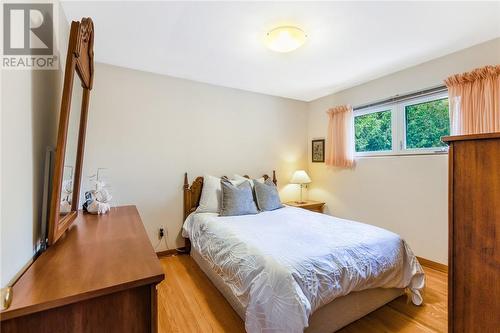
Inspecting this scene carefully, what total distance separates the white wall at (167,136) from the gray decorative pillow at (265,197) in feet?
1.93

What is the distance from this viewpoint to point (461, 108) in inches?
89.7

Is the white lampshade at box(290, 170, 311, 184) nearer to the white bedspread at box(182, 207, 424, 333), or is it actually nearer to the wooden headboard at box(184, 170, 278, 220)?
the white bedspread at box(182, 207, 424, 333)

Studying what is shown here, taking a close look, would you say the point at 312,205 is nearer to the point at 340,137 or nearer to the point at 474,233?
the point at 340,137

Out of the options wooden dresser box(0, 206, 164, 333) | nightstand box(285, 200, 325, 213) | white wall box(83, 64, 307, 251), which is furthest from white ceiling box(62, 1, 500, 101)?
nightstand box(285, 200, 325, 213)

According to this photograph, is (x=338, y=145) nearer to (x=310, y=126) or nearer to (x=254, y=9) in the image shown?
(x=310, y=126)

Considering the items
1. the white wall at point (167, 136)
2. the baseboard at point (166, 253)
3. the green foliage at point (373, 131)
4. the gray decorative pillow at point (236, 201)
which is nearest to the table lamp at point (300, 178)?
the white wall at point (167, 136)

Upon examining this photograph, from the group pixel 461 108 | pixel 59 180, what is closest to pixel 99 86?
pixel 59 180

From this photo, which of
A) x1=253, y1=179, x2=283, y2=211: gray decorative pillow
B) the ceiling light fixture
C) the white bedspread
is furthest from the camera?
x1=253, y1=179, x2=283, y2=211: gray decorative pillow

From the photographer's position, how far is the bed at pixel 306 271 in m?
1.36

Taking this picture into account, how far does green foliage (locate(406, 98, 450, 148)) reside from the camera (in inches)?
101

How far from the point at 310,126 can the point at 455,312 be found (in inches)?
139

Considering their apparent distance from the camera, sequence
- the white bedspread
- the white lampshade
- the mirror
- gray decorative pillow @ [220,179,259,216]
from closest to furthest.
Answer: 1. the mirror
2. the white bedspread
3. gray decorative pillow @ [220,179,259,216]
4. the white lampshade

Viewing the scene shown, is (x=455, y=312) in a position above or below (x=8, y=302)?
below

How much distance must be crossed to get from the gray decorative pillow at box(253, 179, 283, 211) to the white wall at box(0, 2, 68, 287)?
2271 millimetres
